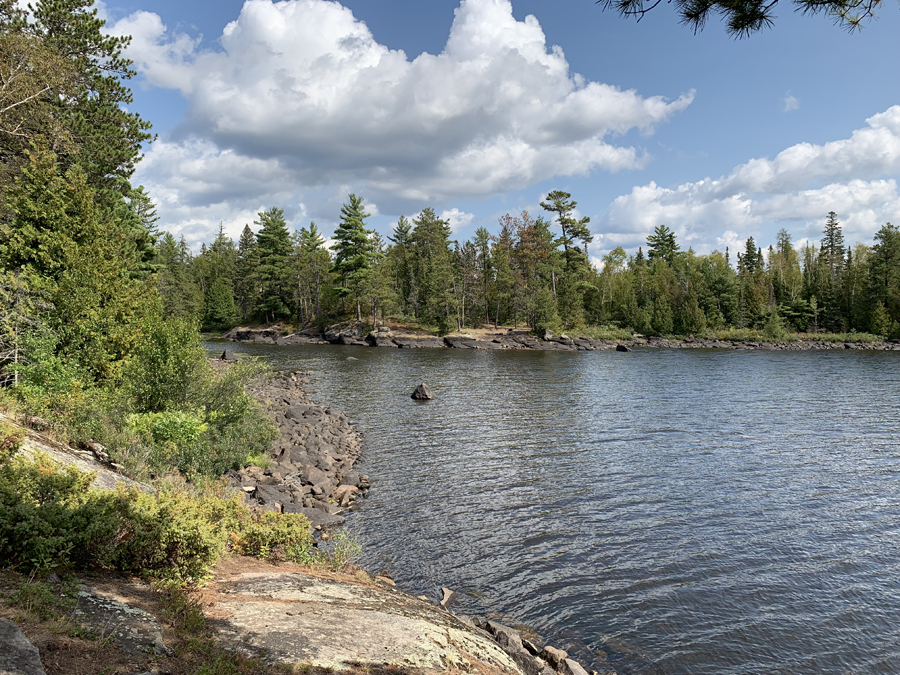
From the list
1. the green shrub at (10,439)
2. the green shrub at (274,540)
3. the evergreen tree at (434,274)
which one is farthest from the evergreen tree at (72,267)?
the evergreen tree at (434,274)

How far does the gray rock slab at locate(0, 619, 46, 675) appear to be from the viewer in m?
3.62

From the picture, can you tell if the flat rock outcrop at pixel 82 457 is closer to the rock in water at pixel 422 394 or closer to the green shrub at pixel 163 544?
the green shrub at pixel 163 544

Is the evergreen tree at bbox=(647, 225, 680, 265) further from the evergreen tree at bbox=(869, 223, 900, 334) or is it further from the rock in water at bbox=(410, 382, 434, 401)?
the rock in water at bbox=(410, 382, 434, 401)

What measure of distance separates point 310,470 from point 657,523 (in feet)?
35.6

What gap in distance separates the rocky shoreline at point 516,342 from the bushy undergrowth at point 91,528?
63030 millimetres

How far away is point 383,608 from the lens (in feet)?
24.9

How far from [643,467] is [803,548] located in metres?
6.12

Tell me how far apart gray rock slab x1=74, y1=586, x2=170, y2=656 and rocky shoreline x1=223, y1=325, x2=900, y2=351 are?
64.4m

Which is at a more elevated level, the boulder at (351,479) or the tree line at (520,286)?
the tree line at (520,286)

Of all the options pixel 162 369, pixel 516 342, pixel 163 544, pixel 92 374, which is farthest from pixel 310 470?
pixel 516 342

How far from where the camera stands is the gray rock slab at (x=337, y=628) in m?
5.51

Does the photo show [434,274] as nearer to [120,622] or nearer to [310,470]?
[310,470]

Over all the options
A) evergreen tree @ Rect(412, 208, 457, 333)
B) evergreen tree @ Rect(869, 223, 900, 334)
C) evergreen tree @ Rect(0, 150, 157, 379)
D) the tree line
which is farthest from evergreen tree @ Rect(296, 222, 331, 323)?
evergreen tree @ Rect(869, 223, 900, 334)

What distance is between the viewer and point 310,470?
1666 cm
